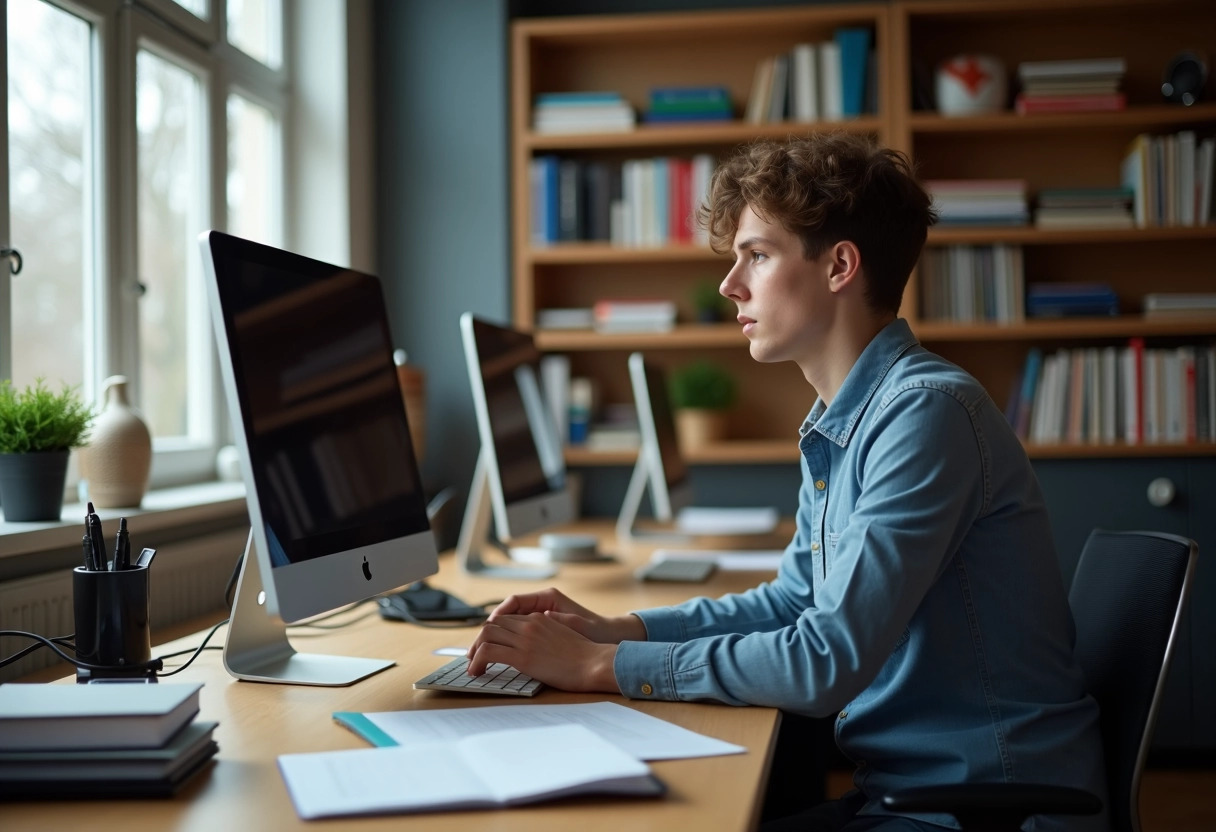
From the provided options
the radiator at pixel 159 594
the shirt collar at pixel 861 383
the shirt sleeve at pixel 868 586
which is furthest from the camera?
the radiator at pixel 159 594

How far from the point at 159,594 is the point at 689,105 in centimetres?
250

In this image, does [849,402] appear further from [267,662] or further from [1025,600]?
[267,662]

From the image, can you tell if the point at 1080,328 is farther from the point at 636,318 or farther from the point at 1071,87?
the point at 636,318

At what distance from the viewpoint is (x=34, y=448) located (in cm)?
172

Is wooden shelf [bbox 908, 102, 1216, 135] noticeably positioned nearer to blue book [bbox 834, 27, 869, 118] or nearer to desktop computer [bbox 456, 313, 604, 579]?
blue book [bbox 834, 27, 869, 118]

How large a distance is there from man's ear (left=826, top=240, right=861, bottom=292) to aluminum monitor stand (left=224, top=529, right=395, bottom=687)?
80cm

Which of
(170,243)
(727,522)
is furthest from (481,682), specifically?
(727,522)

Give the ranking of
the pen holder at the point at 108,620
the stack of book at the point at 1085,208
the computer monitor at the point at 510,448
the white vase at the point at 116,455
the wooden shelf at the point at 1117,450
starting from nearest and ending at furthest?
the pen holder at the point at 108,620 < the white vase at the point at 116,455 < the computer monitor at the point at 510,448 < the wooden shelf at the point at 1117,450 < the stack of book at the point at 1085,208

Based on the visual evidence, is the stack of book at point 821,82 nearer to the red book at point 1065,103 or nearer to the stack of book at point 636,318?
the red book at point 1065,103

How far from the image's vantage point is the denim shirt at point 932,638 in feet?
3.92

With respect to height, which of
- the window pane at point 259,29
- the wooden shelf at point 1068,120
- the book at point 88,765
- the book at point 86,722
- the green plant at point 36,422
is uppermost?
the window pane at point 259,29

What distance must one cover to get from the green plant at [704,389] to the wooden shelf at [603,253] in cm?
38

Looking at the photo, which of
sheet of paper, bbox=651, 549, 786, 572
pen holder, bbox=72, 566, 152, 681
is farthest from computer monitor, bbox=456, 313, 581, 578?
pen holder, bbox=72, 566, 152, 681

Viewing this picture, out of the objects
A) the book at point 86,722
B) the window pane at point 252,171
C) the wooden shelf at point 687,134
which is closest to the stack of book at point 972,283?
the wooden shelf at point 687,134
